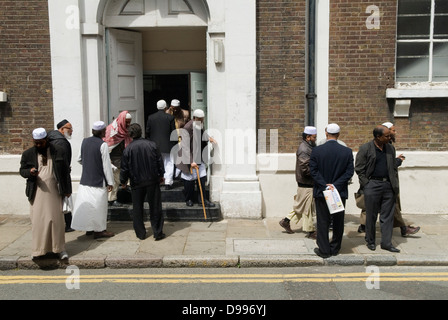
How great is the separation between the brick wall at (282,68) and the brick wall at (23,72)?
3.99 metres

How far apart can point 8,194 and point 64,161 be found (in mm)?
3216

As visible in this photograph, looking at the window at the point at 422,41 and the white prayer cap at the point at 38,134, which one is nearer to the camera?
the white prayer cap at the point at 38,134

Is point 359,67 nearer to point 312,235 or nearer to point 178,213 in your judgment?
point 312,235

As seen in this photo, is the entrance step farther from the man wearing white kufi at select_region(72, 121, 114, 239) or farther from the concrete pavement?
the man wearing white kufi at select_region(72, 121, 114, 239)

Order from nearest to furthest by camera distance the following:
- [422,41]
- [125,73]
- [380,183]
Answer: [380,183]
[422,41]
[125,73]

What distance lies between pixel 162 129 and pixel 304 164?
301cm

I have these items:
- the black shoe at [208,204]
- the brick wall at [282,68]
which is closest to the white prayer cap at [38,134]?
the black shoe at [208,204]

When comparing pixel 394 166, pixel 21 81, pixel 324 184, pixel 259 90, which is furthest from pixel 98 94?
pixel 394 166

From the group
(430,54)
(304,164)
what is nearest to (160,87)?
(304,164)

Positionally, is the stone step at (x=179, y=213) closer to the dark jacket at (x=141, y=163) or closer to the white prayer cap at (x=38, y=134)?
the dark jacket at (x=141, y=163)

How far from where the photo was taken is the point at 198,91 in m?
10.7

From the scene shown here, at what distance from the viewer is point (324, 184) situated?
23.2 ft

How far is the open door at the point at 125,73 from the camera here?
10.0 m

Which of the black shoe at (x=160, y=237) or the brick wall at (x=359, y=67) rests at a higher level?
the brick wall at (x=359, y=67)
